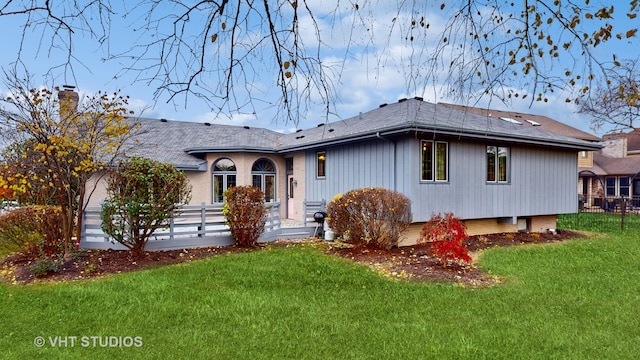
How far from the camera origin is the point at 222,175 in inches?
627

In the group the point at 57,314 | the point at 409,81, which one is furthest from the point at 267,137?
the point at 409,81

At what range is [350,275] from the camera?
7.12 metres

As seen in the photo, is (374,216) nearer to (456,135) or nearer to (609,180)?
(456,135)

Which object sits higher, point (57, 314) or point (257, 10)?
point (257, 10)

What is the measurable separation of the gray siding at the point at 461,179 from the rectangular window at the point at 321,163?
227 millimetres

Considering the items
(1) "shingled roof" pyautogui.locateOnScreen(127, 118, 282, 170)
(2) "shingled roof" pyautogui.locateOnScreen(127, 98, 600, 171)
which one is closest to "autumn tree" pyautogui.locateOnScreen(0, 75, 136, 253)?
(2) "shingled roof" pyautogui.locateOnScreen(127, 98, 600, 171)

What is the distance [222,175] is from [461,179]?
32.1ft

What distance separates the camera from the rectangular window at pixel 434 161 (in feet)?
34.0

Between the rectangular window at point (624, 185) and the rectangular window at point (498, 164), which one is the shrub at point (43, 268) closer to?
the rectangular window at point (498, 164)

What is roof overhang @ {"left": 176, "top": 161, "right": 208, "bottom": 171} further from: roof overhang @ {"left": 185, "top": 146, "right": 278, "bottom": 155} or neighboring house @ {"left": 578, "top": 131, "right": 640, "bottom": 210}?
neighboring house @ {"left": 578, "top": 131, "right": 640, "bottom": 210}

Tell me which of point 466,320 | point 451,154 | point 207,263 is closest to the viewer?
point 466,320

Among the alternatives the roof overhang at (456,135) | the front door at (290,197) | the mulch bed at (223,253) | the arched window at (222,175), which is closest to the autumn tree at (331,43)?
the mulch bed at (223,253)

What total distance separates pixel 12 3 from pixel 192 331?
147 inches

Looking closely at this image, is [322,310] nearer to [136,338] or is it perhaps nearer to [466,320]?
[466,320]
